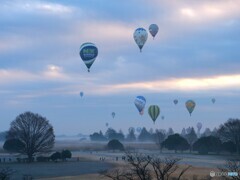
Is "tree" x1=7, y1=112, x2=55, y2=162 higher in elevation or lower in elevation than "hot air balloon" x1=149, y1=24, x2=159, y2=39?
lower

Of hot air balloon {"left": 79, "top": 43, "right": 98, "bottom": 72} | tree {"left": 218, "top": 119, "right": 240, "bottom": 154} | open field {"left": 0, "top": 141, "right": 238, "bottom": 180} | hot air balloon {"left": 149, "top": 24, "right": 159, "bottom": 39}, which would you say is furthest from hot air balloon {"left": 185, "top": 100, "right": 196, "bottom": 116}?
hot air balloon {"left": 79, "top": 43, "right": 98, "bottom": 72}

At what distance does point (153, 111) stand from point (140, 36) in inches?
1347

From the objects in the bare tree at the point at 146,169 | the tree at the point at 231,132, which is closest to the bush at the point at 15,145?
the tree at the point at 231,132

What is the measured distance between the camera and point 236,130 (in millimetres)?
123312

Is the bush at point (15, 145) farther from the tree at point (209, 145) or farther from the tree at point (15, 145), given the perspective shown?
the tree at point (209, 145)

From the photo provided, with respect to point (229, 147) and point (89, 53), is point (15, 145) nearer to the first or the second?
point (89, 53)

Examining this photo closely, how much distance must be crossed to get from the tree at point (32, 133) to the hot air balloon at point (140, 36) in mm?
30664

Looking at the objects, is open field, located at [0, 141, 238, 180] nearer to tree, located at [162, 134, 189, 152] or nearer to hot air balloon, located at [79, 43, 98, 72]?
hot air balloon, located at [79, 43, 98, 72]

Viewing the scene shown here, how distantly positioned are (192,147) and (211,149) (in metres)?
14.1

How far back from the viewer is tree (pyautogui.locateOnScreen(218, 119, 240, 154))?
121 metres

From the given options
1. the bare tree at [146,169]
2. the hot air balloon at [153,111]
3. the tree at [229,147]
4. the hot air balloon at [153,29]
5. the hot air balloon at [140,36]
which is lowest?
the bare tree at [146,169]

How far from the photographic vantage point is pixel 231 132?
124m

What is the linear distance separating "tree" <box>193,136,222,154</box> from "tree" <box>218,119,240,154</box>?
411 cm

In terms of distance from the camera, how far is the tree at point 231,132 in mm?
120700
